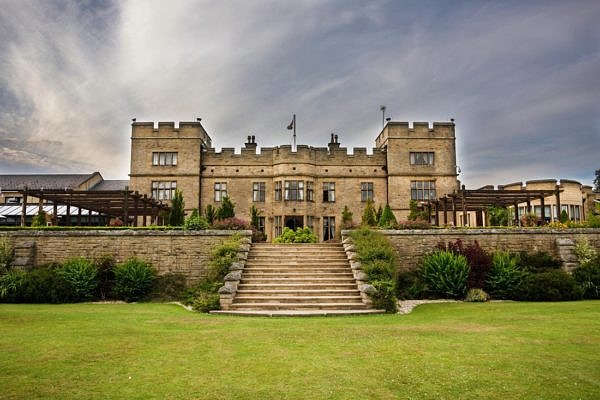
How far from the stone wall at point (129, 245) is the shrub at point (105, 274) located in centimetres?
51

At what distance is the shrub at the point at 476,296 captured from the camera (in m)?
15.5

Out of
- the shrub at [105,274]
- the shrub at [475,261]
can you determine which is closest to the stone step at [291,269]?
the shrub at [475,261]

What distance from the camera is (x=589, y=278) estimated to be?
1616 cm

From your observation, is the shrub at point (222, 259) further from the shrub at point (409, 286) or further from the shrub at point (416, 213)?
the shrub at point (416, 213)

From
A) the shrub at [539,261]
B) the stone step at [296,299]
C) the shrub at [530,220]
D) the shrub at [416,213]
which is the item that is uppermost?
the shrub at [416,213]

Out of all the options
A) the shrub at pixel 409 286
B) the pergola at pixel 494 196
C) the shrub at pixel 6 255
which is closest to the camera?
the shrub at pixel 409 286

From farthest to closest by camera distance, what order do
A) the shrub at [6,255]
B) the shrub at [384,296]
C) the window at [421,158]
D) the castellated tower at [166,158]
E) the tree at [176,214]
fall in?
the window at [421,158] → the castellated tower at [166,158] → the tree at [176,214] → the shrub at [6,255] → the shrub at [384,296]

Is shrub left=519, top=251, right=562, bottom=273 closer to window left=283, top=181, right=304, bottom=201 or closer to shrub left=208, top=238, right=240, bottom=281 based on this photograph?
shrub left=208, top=238, right=240, bottom=281

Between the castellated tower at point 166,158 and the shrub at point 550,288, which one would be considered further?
the castellated tower at point 166,158

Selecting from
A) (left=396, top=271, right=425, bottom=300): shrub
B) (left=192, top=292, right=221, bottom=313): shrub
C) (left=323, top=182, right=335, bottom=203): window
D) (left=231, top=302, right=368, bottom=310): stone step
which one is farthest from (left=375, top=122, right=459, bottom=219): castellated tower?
(left=192, top=292, right=221, bottom=313): shrub

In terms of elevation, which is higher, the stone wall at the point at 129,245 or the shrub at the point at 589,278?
the stone wall at the point at 129,245

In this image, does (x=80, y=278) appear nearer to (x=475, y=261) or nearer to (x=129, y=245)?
(x=129, y=245)

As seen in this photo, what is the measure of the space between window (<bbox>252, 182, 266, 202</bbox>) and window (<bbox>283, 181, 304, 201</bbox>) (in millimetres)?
1873

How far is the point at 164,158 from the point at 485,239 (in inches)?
888
